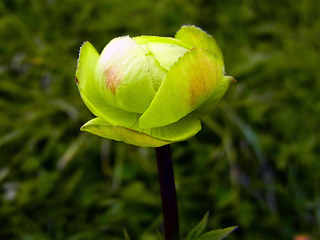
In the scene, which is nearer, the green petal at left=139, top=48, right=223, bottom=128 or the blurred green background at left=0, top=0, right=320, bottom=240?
the green petal at left=139, top=48, right=223, bottom=128

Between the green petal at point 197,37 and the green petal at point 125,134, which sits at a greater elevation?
the green petal at point 197,37

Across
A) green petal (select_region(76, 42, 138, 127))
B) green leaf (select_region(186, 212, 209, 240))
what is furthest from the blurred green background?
green petal (select_region(76, 42, 138, 127))

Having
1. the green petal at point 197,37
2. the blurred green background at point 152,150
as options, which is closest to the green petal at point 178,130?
the green petal at point 197,37

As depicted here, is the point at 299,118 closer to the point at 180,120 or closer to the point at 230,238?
the point at 230,238

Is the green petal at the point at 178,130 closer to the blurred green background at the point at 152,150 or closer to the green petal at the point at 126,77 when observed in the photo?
the green petal at the point at 126,77

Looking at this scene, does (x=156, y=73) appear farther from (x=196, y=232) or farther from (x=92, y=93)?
(x=196, y=232)

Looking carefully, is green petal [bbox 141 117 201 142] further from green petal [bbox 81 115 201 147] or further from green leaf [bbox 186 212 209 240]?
green leaf [bbox 186 212 209 240]

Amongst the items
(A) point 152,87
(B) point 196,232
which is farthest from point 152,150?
(A) point 152,87
